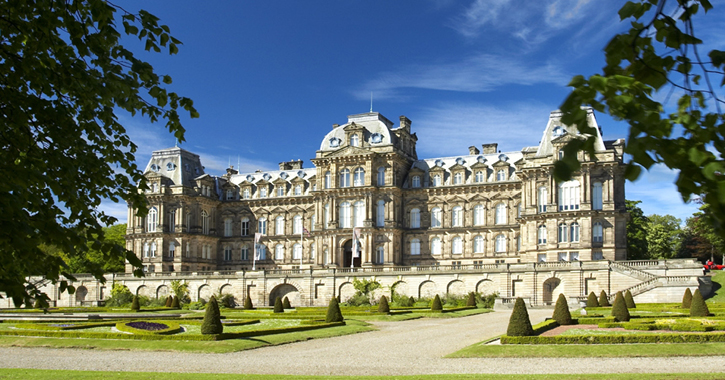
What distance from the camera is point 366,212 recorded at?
235 feet

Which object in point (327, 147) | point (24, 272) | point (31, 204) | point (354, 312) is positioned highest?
point (327, 147)

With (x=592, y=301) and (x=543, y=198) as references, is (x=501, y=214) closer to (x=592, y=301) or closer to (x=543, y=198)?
(x=543, y=198)

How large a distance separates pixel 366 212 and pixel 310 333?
38407 millimetres

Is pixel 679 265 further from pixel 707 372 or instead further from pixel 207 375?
pixel 207 375

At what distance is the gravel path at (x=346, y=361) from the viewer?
20.6 meters

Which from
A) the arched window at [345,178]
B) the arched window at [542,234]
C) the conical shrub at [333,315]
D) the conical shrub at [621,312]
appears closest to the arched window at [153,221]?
the arched window at [345,178]

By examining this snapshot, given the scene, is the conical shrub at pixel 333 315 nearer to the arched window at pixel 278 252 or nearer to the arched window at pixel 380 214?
the arched window at pixel 380 214

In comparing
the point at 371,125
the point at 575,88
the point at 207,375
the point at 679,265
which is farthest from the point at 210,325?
the point at 371,125

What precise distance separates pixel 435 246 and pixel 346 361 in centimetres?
5115

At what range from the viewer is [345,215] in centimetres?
7312

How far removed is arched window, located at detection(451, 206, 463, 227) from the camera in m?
73.6

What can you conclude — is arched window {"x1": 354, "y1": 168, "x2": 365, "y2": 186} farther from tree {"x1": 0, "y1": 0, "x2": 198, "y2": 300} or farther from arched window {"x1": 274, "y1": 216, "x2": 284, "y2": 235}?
tree {"x1": 0, "y1": 0, "x2": 198, "y2": 300}

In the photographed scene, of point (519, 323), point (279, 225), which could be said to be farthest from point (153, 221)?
point (519, 323)

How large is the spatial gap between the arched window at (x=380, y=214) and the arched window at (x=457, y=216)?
7.41 metres
